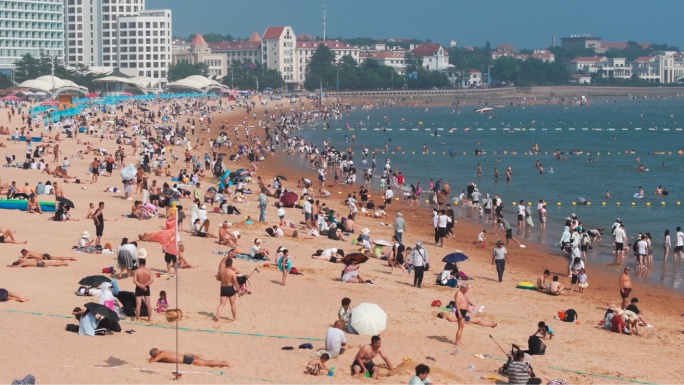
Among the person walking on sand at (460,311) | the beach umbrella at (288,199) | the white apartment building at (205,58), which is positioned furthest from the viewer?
the white apartment building at (205,58)

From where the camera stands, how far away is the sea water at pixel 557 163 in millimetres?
31906

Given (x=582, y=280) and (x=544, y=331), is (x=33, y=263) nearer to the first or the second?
(x=544, y=331)

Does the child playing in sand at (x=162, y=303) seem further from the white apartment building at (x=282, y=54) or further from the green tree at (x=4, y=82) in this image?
the white apartment building at (x=282, y=54)

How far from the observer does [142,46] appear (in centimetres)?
14700

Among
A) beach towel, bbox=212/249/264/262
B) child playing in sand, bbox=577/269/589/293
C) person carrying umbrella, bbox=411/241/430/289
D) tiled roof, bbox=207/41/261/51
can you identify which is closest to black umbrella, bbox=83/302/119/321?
beach towel, bbox=212/249/264/262

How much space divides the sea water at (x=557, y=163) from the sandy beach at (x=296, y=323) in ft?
18.6

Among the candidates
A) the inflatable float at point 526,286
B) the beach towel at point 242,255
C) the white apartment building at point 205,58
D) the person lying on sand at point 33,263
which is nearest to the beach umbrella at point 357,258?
the beach towel at point 242,255

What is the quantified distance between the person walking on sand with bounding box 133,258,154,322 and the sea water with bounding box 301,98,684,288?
1388 cm

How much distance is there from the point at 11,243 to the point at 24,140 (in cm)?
2750

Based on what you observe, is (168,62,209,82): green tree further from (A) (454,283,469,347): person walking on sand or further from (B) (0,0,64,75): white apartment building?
(A) (454,283,469,347): person walking on sand

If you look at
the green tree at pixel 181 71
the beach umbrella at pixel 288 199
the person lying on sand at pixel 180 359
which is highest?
the green tree at pixel 181 71

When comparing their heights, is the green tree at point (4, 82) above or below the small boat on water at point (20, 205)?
above

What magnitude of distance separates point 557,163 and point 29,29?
105m

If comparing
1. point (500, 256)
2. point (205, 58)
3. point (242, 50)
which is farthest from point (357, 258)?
point (242, 50)
